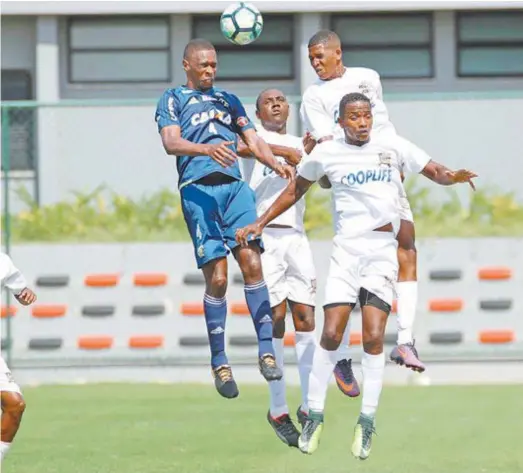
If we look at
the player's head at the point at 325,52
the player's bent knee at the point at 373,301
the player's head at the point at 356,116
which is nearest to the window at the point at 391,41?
the player's head at the point at 325,52

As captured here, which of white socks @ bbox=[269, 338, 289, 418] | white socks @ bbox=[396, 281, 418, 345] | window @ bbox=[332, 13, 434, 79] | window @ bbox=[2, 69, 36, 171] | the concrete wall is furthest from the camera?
window @ bbox=[332, 13, 434, 79]

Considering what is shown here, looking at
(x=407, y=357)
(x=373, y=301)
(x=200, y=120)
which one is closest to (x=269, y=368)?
(x=373, y=301)

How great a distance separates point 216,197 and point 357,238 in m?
1.08

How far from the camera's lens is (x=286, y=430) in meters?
14.2

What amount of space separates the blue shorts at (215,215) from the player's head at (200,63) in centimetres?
75

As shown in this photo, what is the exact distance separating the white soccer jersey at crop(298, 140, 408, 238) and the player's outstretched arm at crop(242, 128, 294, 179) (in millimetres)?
258

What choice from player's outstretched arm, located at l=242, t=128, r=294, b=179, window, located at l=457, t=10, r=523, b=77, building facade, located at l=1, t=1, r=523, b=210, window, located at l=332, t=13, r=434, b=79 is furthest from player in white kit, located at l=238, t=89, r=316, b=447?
window, located at l=457, t=10, r=523, b=77

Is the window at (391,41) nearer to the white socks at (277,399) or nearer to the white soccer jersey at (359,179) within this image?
the white socks at (277,399)

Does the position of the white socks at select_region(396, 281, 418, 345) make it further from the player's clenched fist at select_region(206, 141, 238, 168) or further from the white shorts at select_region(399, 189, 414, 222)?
the player's clenched fist at select_region(206, 141, 238, 168)

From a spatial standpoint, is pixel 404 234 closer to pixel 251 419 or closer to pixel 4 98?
pixel 251 419

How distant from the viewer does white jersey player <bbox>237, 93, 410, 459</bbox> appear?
13.2 metres

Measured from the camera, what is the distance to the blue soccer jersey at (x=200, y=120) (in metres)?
13.3

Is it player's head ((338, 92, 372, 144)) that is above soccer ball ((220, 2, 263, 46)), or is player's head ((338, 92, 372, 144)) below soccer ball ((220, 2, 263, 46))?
below

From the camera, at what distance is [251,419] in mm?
18641
